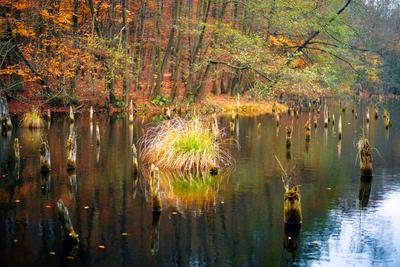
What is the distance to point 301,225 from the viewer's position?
11844 millimetres

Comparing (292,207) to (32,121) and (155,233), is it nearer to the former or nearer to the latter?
(155,233)

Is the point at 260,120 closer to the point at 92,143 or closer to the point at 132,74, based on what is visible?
the point at 132,74

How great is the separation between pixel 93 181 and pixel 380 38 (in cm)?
5358

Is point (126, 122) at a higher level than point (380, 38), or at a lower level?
lower

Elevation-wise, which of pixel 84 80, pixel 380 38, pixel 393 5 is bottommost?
pixel 84 80

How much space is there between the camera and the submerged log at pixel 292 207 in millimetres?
11458

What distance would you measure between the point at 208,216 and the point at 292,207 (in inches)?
74.7

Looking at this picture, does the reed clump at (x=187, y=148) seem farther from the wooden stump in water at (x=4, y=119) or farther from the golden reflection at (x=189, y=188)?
the wooden stump in water at (x=4, y=119)

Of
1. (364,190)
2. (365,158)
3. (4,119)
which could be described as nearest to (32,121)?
(4,119)

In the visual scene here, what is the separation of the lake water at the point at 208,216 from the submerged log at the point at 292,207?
32 cm

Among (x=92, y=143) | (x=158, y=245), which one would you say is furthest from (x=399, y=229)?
(x=92, y=143)

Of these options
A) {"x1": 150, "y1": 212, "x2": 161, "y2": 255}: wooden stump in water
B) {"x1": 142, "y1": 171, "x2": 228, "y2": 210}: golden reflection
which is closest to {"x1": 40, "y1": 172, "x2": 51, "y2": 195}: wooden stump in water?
{"x1": 142, "y1": 171, "x2": 228, "y2": 210}: golden reflection

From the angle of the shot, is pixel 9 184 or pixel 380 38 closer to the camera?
pixel 9 184

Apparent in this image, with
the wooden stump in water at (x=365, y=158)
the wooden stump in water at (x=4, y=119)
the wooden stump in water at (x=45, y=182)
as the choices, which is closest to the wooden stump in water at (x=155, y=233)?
the wooden stump in water at (x=45, y=182)
